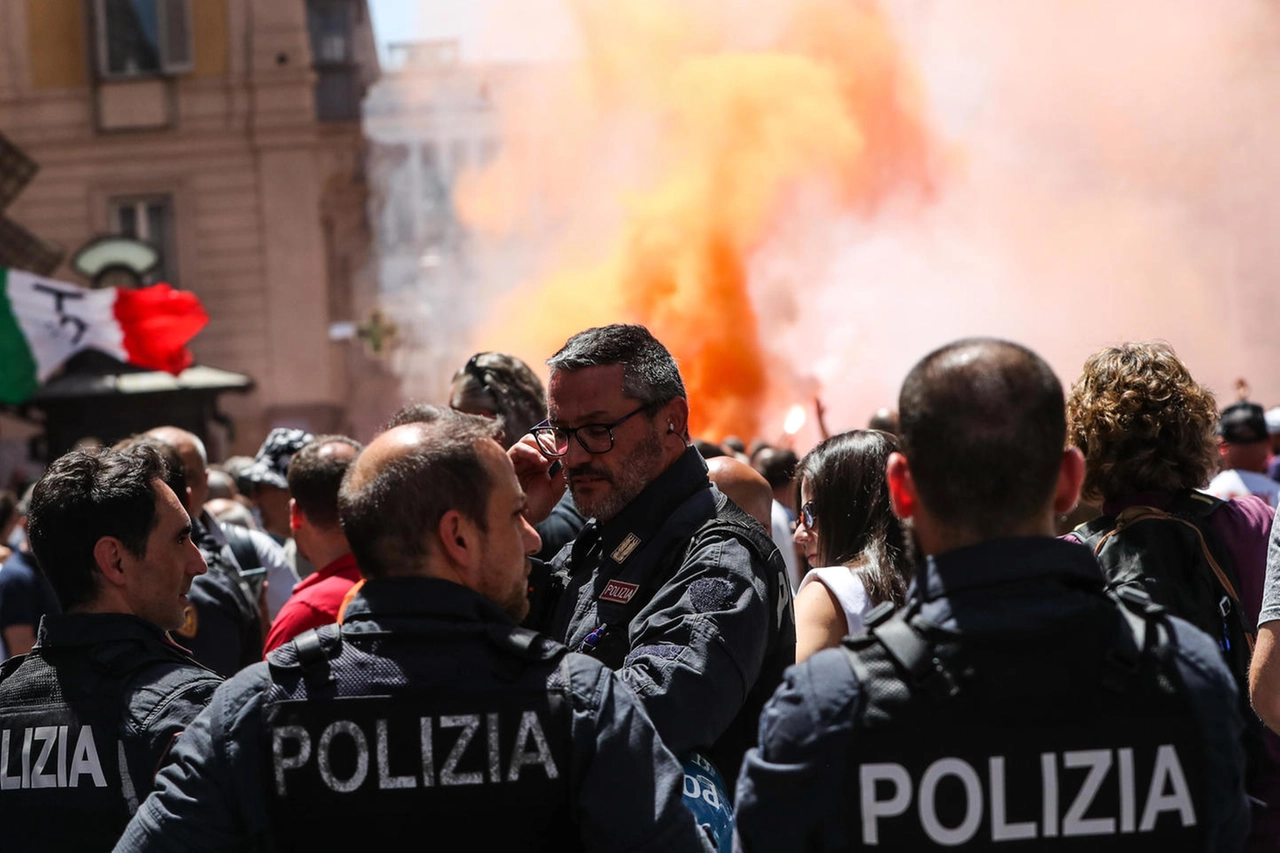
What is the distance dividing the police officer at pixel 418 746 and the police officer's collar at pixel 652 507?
37.9 inches

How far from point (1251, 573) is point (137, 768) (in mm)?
2490

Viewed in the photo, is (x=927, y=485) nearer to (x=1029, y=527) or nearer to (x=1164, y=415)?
(x=1029, y=527)

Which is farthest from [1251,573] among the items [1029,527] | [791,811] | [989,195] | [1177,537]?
[989,195]

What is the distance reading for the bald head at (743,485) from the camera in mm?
4535

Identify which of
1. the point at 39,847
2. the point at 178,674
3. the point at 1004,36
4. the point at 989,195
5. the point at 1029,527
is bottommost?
the point at 39,847

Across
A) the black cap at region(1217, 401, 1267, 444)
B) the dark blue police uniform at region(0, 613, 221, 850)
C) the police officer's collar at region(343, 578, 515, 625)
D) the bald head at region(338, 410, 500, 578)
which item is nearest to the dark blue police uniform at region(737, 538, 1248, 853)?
the police officer's collar at region(343, 578, 515, 625)

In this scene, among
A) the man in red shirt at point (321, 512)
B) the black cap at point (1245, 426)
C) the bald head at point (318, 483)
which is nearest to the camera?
the man in red shirt at point (321, 512)

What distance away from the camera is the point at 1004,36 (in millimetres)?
23484

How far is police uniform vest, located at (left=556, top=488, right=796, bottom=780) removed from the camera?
10.3 ft

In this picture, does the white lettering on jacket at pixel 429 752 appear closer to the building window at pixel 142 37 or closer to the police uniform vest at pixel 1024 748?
the police uniform vest at pixel 1024 748

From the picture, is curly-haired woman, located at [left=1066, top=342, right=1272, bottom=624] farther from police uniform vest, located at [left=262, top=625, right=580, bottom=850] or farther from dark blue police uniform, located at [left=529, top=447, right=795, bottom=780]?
police uniform vest, located at [left=262, top=625, right=580, bottom=850]

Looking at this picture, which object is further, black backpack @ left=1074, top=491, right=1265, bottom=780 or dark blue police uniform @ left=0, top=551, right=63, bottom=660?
dark blue police uniform @ left=0, top=551, right=63, bottom=660

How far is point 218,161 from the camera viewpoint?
981 inches

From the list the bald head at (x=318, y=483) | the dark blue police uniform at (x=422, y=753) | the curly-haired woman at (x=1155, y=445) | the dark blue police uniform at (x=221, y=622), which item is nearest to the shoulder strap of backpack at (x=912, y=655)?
the dark blue police uniform at (x=422, y=753)
